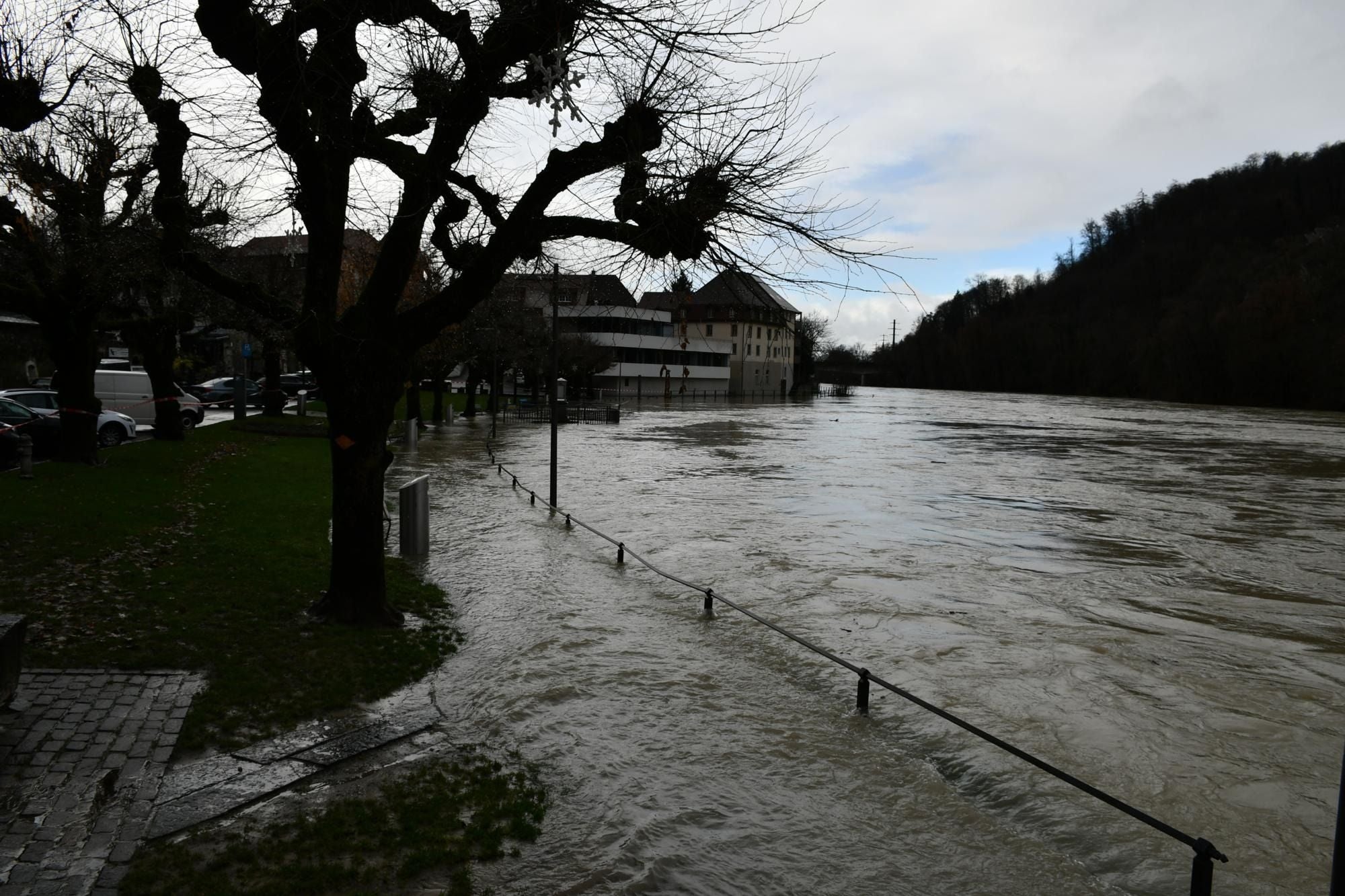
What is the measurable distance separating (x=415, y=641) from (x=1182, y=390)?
380 ft

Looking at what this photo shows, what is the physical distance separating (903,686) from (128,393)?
2766cm

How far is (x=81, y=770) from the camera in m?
5.34

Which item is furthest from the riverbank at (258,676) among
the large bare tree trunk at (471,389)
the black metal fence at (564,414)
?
the black metal fence at (564,414)

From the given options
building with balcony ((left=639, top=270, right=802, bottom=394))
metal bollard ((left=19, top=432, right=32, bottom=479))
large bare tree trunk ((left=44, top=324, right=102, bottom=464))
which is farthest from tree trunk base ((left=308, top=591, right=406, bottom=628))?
large bare tree trunk ((left=44, top=324, right=102, bottom=464))

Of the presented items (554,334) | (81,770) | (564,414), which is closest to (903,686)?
(81,770)

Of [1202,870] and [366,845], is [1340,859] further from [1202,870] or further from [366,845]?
[366,845]

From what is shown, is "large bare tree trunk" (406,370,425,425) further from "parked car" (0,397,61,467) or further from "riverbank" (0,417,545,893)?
"riverbank" (0,417,545,893)

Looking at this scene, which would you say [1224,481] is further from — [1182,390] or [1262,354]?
[1182,390]

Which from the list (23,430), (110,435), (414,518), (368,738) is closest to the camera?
(368,738)

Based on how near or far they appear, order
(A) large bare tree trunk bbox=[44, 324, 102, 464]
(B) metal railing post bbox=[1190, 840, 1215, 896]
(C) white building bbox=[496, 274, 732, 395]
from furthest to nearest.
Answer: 1. (C) white building bbox=[496, 274, 732, 395]
2. (A) large bare tree trunk bbox=[44, 324, 102, 464]
3. (B) metal railing post bbox=[1190, 840, 1215, 896]

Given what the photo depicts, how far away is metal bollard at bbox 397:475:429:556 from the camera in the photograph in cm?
1269

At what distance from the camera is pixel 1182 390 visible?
10656 cm

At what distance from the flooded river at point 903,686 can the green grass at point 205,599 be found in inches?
34.3

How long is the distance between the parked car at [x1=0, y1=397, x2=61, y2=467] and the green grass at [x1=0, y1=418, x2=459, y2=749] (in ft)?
9.63
